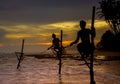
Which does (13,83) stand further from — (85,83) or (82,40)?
(82,40)

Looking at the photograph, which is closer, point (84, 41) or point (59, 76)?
point (84, 41)

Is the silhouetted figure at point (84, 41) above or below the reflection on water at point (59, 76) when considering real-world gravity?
above

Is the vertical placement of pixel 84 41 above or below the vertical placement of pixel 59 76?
above

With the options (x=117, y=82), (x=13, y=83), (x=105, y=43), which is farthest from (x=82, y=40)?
(x=105, y=43)

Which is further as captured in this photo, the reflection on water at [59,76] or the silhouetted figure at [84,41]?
the reflection on water at [59,76]

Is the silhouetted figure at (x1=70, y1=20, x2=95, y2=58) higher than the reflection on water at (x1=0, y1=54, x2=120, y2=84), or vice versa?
the silhouetted figure at (x1=70, y1=20, x2=95, y2=58)

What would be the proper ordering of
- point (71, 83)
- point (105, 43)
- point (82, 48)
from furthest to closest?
point (105, 43) → point (71, 83) → point (82, 48)

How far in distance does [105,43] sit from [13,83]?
60.2m

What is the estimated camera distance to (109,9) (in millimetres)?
73688

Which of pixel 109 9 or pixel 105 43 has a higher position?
pixel 109 9

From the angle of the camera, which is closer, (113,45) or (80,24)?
(80,24)

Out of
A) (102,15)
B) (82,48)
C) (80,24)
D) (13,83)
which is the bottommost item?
(13,83)

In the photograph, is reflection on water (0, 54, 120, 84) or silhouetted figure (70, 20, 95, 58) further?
reflection on water (0, 54, 120, 84)

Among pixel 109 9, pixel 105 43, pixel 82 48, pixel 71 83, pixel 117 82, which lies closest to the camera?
pixel 82 48
